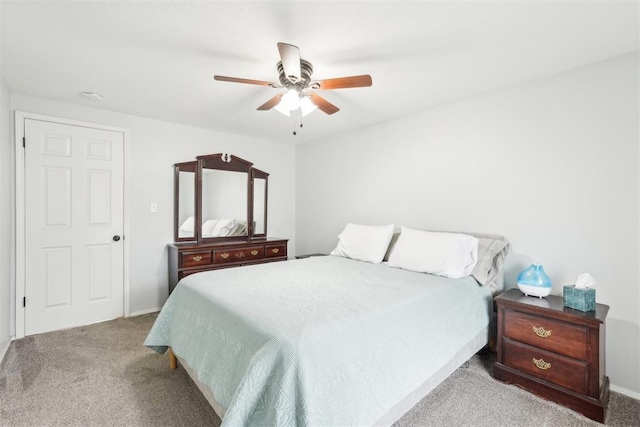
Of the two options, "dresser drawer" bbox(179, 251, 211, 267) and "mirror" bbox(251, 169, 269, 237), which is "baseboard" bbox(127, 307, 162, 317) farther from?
"mirror" bbox(251, 169, 269, 237)

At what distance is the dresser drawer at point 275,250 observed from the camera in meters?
3.99

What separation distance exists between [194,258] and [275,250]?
1.09 m

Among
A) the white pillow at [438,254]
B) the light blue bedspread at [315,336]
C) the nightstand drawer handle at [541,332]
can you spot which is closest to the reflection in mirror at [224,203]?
the light blue bedspread at [315,336]

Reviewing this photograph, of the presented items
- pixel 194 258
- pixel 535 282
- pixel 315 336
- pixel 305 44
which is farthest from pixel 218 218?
pixel 535 282

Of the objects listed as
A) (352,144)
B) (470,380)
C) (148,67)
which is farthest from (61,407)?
(352,144)

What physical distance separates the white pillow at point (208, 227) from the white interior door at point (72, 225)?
0.88 metres

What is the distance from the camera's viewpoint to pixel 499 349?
84.0 inches

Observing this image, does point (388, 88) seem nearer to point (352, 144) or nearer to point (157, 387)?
point (352, 144)

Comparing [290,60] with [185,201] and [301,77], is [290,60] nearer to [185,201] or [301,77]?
[301,77]

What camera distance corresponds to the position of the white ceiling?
157cm

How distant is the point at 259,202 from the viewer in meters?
4.32

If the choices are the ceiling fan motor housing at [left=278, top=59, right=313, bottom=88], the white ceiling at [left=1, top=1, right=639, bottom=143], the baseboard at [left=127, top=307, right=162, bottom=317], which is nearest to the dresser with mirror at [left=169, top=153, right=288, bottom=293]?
the baseboard at [left=127, top=307, right=162, bottom=317]

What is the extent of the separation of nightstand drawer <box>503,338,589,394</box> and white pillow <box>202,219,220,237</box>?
3.30 m

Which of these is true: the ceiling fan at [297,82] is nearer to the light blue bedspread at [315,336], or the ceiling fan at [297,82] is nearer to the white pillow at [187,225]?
the light blue bedspread at [315,336]
